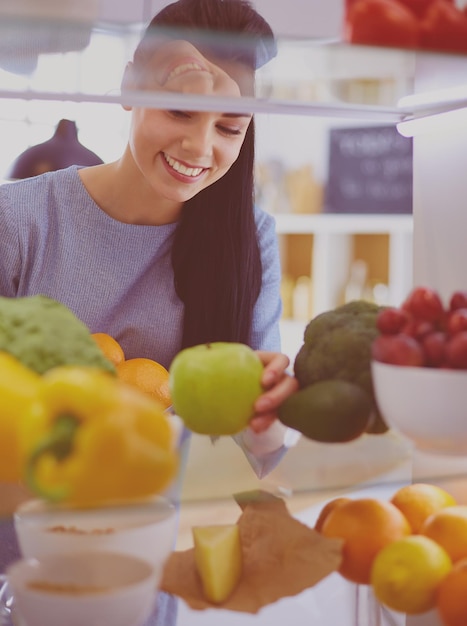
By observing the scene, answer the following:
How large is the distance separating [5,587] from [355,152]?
356 cm

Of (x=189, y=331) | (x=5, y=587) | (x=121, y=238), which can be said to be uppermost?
(x=121, y=238)

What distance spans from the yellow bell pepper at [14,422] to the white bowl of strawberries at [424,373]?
0.94ft

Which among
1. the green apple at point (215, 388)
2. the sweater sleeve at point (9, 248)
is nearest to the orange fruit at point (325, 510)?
the green apple at point (215, 388)

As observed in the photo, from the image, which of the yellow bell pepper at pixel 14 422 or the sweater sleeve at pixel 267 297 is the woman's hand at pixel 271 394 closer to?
the yellow bell pepper at pixel 14 422

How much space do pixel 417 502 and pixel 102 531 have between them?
335 millimetres

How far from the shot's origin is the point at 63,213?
136cm

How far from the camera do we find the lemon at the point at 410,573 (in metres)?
0.72

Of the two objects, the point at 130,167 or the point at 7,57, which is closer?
the point at 7,57

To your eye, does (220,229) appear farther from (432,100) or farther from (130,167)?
(432,100)

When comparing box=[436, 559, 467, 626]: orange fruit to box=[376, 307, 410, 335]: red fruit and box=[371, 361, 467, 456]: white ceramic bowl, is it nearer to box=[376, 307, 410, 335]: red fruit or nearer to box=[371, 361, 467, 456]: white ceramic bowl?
box=[371, 361, 467, 456]: white ceramic bowl

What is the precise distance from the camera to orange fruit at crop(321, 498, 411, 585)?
77cm

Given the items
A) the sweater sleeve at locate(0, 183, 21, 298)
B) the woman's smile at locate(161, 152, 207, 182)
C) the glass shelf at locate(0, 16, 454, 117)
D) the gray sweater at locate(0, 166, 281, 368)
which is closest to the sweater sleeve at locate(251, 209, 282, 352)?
the gray sweater at locate(0, 166, 281, 368)

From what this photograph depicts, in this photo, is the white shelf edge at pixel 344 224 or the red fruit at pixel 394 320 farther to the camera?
the white shelf edge at pixel 344 224

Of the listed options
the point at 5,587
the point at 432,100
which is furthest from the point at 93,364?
the point at 432,100
